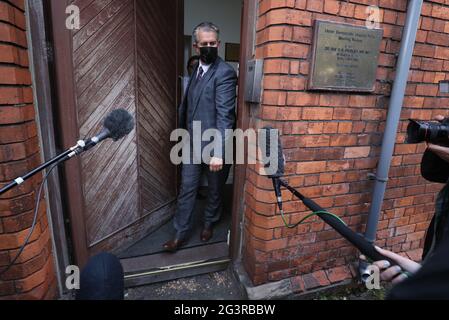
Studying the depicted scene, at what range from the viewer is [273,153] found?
4.63ft

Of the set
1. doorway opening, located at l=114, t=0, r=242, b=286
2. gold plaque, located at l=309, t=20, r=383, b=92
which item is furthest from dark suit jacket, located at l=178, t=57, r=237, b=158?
gold plaque, located at l=309, t=20, r=383, b=92

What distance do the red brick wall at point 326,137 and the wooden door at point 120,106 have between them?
1.16 m

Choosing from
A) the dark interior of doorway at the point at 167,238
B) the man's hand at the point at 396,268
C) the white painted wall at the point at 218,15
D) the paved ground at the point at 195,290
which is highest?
the white painted wall at the point at 218,15

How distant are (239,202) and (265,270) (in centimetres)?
53

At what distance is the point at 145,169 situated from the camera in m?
2.73

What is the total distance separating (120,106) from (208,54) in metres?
0.87

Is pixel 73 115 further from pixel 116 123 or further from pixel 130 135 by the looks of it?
pixel 116 123

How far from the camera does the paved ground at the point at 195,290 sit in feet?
6.93

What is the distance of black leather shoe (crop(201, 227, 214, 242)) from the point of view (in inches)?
106

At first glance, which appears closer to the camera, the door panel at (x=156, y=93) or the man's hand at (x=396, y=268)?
the man's hand at (x=396, y=268)

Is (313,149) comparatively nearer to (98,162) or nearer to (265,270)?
(265,270)

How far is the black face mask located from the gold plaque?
0.97 meters

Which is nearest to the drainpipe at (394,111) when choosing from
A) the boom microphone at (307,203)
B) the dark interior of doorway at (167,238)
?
the boom microphone at (307,203)

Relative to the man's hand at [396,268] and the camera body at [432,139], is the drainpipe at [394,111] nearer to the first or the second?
A: the camera body at [432,139]
